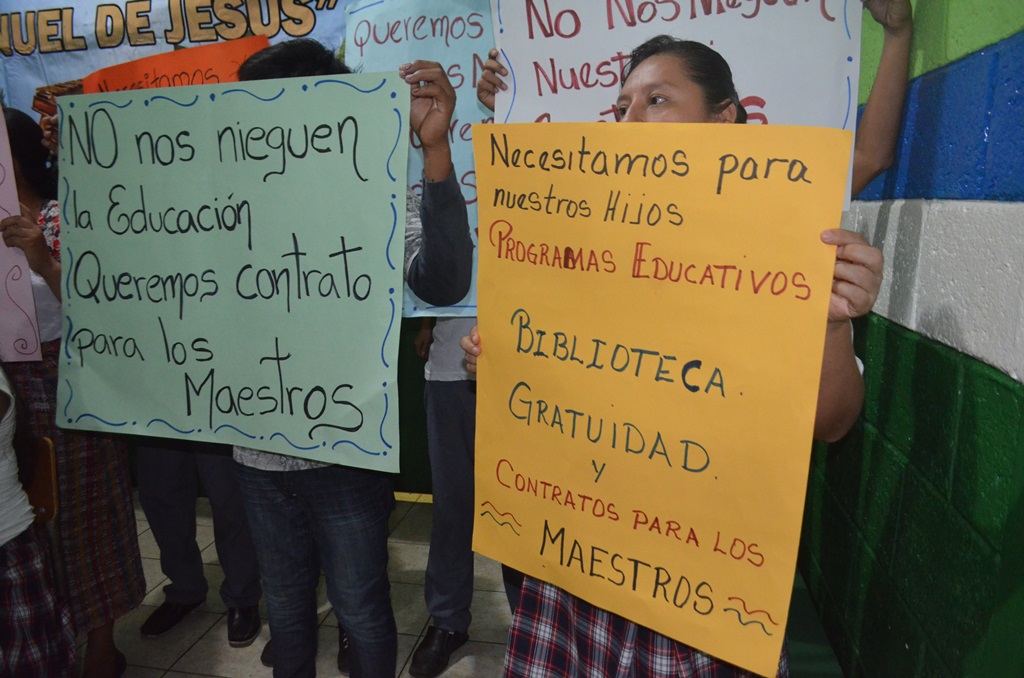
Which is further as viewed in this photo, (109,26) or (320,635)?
(109,26)

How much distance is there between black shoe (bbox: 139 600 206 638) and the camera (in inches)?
89.8

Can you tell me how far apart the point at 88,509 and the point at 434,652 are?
105cm

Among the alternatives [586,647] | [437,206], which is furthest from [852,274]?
[437,206]

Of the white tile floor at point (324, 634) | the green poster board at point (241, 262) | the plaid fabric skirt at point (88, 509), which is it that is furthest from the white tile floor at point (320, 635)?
the green poster board at point (241, 262)

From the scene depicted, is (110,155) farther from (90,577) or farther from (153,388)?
(90,577)

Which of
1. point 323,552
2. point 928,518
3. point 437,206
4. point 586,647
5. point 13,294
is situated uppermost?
point 437,206

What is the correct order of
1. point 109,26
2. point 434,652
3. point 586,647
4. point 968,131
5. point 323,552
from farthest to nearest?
point 109,26
point 434,652
point 323,552
point 586,647
point 968,131

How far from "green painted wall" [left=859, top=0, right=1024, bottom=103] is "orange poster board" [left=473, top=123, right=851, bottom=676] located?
312mm

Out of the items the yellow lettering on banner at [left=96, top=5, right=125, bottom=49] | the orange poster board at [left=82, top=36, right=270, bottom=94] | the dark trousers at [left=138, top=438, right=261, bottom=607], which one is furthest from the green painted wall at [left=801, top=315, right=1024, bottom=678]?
the yellow lettering on banner at [left=96, top=5, right=125, bottom=49]

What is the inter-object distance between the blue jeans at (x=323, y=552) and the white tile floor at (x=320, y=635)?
654mm

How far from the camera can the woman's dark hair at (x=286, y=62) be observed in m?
1.37

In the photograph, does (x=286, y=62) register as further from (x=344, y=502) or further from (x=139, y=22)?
(x=139, y=22)

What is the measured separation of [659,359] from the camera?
0.86 m

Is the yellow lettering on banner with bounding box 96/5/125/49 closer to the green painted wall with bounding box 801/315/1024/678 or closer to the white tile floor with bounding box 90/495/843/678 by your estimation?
the white tile floor with bounding box 90/495/843/678
